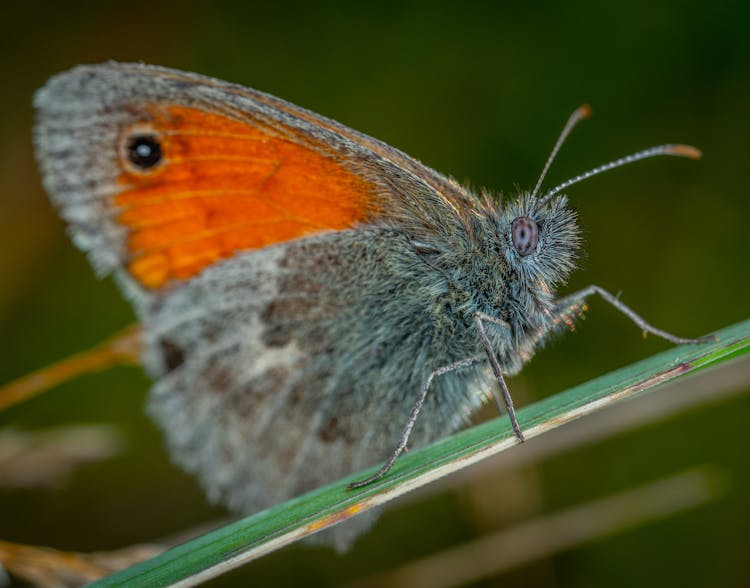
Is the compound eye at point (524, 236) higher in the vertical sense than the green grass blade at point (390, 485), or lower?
higher

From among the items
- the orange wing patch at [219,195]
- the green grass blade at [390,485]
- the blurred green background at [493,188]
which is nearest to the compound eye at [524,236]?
the orange wing patch at [219,195]

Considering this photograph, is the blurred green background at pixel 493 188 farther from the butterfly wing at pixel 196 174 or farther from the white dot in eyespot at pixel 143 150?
the white dot in eyespot at pixel 143 150

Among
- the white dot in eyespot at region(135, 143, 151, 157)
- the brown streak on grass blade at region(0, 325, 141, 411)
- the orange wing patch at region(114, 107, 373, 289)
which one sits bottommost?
the brown streak on grass blade at region(0, 325, 141, 411)

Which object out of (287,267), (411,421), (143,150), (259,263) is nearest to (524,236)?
(411,421)

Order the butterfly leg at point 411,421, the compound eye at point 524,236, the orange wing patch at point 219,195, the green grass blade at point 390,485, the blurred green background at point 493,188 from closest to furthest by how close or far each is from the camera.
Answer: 1. the green grass blade at point 390,485
2. the butterfly leg at point 411,421
3. the compound eye at point 524,236
4. the orange wing patch at point 219,195
5. the blurred green background at point 493,188

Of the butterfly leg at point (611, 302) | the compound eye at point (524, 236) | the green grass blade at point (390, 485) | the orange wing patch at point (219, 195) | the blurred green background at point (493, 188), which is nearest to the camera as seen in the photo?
the green grass blade at point (390, 485)

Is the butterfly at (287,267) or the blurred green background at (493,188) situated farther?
the blurred green background at (493,188)

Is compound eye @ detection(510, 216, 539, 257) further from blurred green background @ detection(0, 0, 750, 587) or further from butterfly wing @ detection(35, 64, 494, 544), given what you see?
blurred green background @ detection(0, 0, 750, 587)

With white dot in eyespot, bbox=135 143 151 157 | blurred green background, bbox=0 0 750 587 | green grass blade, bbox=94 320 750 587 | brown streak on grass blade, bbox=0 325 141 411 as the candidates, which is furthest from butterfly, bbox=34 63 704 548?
blurred green background, bbox=0 0 750 587

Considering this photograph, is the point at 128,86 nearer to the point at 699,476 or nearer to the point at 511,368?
the point at 511,368
